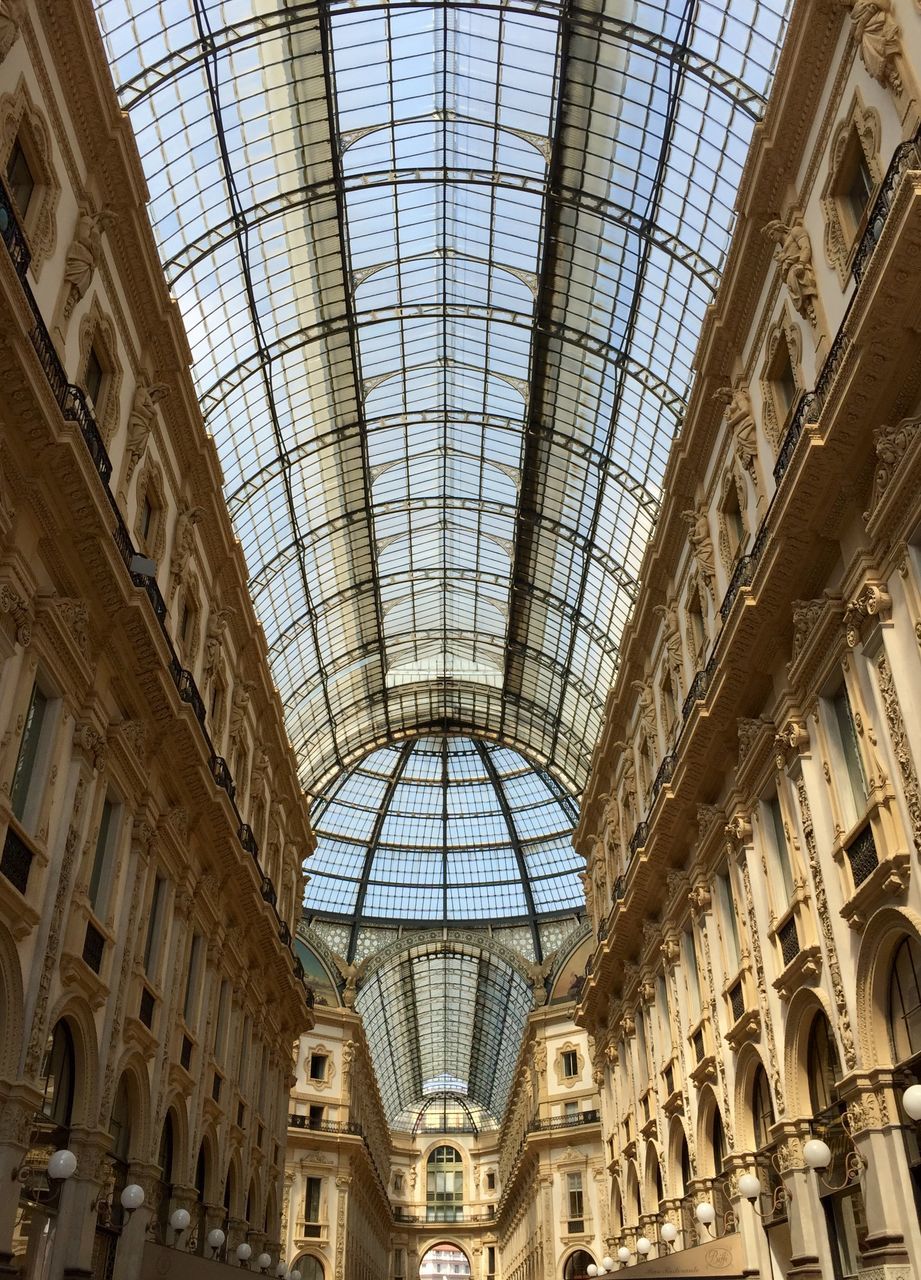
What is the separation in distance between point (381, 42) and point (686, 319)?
10624 mm

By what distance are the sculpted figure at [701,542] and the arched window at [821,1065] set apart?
9897mm

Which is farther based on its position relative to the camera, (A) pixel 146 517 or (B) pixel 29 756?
(A) pixel 146 517

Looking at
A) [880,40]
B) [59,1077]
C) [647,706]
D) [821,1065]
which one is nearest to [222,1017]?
[59,1077]

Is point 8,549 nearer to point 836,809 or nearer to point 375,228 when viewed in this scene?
point 836,809

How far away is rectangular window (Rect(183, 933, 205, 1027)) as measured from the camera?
2670 centimetres

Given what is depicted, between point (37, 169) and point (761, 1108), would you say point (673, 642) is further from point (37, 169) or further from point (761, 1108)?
point (37, 169)

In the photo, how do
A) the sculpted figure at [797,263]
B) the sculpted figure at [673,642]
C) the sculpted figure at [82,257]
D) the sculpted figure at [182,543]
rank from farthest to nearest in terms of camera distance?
the sculpted figure at [673,642]
the sculpted figure at [182,543]
the sculpted figure at [797,263]
the sculpted figure at [82,257]

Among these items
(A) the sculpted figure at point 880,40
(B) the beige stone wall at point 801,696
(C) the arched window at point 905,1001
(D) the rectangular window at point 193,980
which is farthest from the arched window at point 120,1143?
(A) the sculpted figure at point 880,40

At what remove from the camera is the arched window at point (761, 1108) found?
2136 cm

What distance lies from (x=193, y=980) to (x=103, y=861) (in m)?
7.77

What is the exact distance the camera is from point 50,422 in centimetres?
1575

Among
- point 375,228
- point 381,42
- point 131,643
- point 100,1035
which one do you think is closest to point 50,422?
point 131,643

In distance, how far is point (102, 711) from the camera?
19938mm

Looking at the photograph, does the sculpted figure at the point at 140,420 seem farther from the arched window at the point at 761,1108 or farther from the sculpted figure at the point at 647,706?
the arched window at the point at 761,1108
